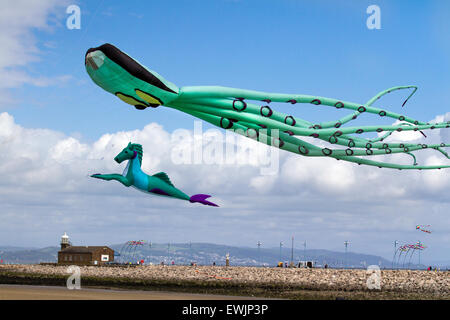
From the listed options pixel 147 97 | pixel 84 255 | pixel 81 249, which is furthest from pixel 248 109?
pixel 81 249

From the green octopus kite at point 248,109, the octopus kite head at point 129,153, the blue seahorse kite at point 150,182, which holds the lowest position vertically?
the blue seahorse kite at point 150,182

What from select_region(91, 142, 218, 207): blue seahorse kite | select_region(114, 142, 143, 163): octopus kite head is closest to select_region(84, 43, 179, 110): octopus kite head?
select_region(114, 142, 143, 163): octopus kite head

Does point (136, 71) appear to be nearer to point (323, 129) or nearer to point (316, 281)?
point (323, 129)

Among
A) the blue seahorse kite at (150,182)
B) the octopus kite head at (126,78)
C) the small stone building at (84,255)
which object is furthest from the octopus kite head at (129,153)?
the small stone building at (84,255)

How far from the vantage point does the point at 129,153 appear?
27.7 metres

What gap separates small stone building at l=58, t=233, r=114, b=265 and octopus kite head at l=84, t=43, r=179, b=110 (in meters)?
91.3

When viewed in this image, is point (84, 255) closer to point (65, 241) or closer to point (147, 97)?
point (65, 241)

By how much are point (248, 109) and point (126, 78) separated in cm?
594

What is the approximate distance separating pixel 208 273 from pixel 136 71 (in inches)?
2268

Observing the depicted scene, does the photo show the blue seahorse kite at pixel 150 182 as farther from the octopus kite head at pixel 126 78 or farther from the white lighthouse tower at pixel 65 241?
the white lighthouse tower at pixel 65 241

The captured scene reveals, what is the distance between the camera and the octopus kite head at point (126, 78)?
79.6 feet

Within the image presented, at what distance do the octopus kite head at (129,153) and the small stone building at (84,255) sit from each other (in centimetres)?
8844

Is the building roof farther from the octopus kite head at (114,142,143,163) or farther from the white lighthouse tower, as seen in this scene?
the octopus kite head at (114,142,143,163)
